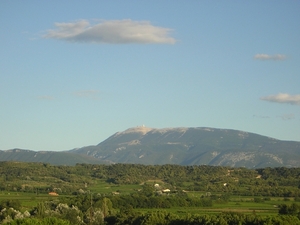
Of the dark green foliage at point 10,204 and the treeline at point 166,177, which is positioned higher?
the treeline at point 166,177

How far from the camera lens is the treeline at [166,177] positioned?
140000 millimetres

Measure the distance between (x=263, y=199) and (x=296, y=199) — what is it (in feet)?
20.0

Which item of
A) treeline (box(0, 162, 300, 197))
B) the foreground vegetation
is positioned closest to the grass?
the foreground vegetation

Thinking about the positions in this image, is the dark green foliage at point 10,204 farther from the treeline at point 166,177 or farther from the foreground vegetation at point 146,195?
the treeline at point 166,177

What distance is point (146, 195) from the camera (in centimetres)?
12438

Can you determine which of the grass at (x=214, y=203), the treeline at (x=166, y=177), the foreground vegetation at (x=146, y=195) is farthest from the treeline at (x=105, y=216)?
the treeline at (x=166, y=177)

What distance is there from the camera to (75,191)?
13862 centimetres

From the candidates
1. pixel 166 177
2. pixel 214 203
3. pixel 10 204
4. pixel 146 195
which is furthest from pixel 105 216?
pixel 166 177

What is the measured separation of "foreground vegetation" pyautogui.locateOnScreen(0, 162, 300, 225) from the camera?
82875mm

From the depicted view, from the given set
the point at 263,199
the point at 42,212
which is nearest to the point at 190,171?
the point at 263,199

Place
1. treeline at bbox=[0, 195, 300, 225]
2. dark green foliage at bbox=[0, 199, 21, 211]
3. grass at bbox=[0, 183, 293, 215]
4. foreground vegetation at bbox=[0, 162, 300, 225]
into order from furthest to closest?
grass at bbox=[0, 183, 293, 215] < dark green foliage at bbox=[0, 199, 21, 211] < foreground vegetation at bbox=[0, 162, 300, 225] < treeline at bbox=[0, 195, 300, 225]

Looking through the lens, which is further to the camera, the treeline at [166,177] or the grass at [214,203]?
the treeline at [166,177]

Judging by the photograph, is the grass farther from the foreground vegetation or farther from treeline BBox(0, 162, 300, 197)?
treeline BBox(0, 162, 300, 197)

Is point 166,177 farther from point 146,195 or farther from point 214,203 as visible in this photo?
point 214,203
